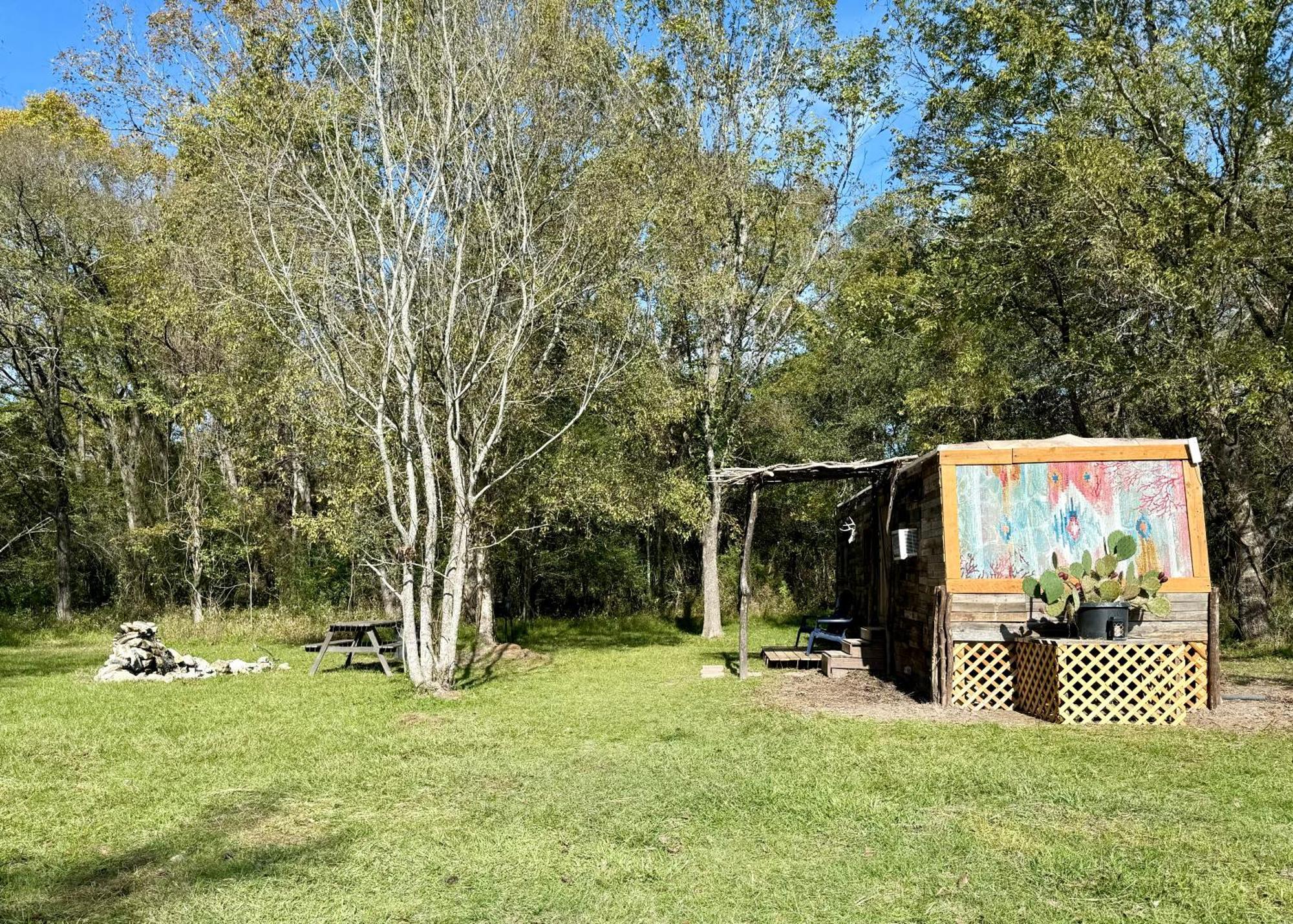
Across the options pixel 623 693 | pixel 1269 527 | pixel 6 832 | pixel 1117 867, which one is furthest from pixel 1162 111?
pixel 6 832

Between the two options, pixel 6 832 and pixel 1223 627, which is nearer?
pixel 6 832

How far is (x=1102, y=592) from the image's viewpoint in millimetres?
7832

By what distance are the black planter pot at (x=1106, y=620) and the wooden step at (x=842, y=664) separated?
3.48 metres

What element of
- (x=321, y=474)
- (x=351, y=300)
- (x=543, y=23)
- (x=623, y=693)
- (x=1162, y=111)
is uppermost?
(x=543, y=23)

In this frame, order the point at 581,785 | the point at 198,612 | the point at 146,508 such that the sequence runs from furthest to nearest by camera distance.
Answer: the point at 146,508 → the point at 198,612 → the point at 581,785

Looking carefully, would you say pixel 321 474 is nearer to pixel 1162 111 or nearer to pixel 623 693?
pixel 623 693

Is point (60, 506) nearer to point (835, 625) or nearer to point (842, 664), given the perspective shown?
point (835, 625)

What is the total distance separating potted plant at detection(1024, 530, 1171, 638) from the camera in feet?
25.5

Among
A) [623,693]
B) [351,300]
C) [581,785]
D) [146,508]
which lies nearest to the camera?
[581,785]

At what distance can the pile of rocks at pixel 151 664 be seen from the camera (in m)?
11.0

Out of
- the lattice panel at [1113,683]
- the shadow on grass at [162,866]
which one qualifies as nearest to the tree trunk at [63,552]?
the shadow on grass at [162,866]

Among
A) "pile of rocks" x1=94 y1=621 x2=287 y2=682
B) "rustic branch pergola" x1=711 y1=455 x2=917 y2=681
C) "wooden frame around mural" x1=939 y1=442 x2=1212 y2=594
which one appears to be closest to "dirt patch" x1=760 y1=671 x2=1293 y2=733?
"rustic branch pergola" x1=711 y1=455 x2=917 y2=681

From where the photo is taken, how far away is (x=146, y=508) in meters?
18.2

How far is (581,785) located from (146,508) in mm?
15768
